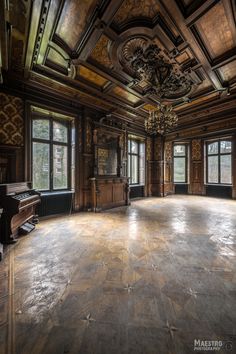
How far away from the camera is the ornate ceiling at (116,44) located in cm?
258

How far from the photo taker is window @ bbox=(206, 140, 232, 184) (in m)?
8.34

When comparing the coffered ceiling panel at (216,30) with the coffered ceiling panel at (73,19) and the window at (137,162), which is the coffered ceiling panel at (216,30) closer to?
the coffered ceiling panel at (73,19)

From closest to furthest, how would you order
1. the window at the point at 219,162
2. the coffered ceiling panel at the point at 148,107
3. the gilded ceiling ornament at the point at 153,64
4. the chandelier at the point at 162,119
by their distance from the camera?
the gilded ceiling ornament at the point at 153,64
the chandelier at the point at 162,119
the coffered ceiling panel at the point at 148,107
the window at the point at 219,162

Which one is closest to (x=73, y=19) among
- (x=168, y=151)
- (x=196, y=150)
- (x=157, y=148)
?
(x=157, y=148)

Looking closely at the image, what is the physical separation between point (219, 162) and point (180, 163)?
2.04 metres

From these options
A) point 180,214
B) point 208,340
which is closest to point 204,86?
point 180,214

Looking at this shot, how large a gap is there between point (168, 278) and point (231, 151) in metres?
8.38

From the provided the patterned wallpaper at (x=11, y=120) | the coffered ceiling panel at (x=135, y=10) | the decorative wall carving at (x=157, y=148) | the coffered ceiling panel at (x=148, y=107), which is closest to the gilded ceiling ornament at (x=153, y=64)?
Result: the coffered ceiling panel at (x=135, y=10)

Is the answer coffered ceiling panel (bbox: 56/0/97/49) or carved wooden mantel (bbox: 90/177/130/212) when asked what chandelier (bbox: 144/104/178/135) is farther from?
coffered ceiling panel (bbox: 56/0/97/49)

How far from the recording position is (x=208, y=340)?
1229 mm

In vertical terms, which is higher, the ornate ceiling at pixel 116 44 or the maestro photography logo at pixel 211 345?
the ornate ceiling at pixel 116 44

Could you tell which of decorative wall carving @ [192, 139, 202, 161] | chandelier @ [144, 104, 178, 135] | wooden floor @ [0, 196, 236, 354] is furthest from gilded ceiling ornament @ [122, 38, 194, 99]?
decorative wall carving @ [192, 139, 202, 161]

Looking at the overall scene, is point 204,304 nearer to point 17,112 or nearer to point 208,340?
point 208,340

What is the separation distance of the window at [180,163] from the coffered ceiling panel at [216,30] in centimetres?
649
